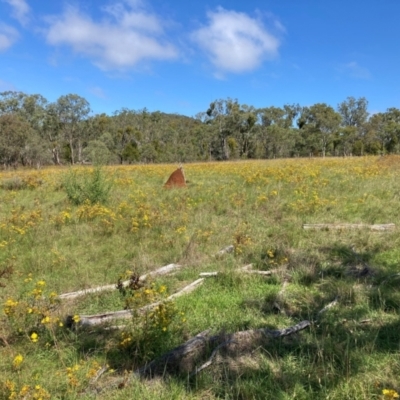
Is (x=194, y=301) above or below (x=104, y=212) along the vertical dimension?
below

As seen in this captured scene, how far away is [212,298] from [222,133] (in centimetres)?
6439

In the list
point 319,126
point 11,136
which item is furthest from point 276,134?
point 11,136

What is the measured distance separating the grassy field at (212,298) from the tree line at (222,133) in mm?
49244

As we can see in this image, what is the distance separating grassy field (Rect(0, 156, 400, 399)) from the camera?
8.85 ft

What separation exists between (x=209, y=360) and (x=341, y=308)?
5.60 ft

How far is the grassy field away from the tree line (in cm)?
4924

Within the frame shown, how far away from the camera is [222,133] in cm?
6700

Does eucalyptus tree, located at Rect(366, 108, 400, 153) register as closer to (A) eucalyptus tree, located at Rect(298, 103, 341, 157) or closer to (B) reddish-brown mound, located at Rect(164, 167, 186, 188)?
(A) eucalyptus tree, located at Rect(298, 103, 341, 157)

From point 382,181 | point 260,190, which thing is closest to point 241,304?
point 260,190

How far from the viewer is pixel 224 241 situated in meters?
6.59

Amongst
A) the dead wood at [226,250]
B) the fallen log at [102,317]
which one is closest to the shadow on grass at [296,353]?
the fallen log at [102,317]

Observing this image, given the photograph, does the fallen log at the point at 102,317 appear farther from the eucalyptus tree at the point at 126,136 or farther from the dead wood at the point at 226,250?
the eucalyptus tree at the point at 126,136

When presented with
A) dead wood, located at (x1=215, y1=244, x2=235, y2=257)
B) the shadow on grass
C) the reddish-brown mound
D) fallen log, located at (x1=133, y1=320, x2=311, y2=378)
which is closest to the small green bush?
the reddish-brown mound

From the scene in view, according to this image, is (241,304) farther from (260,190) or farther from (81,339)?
(260,190)
